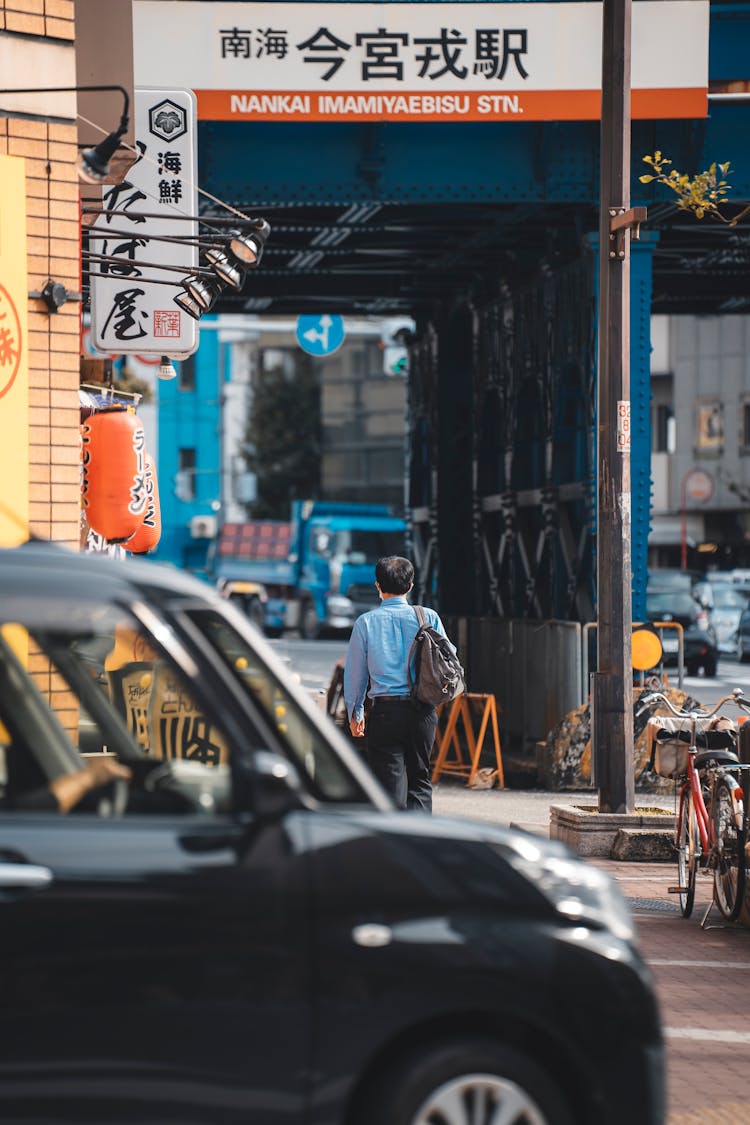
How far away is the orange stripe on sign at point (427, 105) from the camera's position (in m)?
16.2

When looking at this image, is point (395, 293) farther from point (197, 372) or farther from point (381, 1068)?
point (197, 372)

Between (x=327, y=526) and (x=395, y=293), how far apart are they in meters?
32.7

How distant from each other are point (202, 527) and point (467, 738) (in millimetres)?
63258

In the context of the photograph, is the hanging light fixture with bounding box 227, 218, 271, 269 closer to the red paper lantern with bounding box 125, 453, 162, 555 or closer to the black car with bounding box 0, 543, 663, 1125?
the red paper lantern with bounding box 125, 453, 162, 555

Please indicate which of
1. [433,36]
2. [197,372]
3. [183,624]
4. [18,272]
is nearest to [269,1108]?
[183,624]

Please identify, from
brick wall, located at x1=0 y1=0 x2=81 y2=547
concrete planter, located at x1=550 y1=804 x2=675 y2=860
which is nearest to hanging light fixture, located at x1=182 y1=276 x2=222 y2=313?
brick wall, located at x1=0 y1=0 x2=81 y2=547

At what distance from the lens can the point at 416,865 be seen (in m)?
4.14

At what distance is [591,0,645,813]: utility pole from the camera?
39.6 ft

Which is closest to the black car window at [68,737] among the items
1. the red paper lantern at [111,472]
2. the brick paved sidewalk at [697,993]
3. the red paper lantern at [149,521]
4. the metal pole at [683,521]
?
the brick paved sidewalk at [697,993]

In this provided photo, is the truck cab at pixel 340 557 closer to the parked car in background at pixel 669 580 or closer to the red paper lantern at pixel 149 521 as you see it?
the parked car in background at pixel 669 580

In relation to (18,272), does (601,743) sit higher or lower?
lower

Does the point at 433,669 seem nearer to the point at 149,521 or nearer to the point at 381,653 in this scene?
the point at 381,653

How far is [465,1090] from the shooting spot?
13.4 ft

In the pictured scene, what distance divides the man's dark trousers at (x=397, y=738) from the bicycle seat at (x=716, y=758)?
4.93 feet
